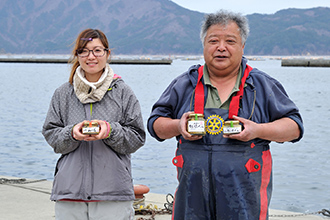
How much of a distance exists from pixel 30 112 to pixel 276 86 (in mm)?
28022

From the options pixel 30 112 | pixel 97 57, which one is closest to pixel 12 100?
pixel 30 112

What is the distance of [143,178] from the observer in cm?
1273

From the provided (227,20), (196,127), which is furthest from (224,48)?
(196,127)

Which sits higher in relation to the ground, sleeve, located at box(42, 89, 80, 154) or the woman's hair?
the woman's hair

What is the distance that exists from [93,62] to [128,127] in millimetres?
528

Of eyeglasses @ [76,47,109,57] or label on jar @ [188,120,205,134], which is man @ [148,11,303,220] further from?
eyeglasses @ [76,47,109,57]

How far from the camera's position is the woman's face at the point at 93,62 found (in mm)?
3695

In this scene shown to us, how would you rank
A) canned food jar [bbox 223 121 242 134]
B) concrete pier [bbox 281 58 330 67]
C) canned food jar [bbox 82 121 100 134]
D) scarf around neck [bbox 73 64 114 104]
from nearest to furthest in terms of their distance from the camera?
canned food jar [bbox 223 121 242 134]
canned food jar [bbox 82 121 100 134]
scarf around neck [bbox 73 64 114 104]
concrete pier [bbox 281 58 330 67]

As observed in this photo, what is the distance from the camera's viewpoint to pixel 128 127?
12.0ft

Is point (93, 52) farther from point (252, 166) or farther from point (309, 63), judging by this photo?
point (309, 63)

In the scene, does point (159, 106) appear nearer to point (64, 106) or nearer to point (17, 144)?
point (64, 106)

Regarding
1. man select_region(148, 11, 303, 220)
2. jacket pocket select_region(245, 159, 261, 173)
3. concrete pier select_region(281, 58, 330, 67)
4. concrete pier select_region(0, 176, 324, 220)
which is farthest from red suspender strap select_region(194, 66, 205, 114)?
concrete pier select_region(281, 58, 330, 67)

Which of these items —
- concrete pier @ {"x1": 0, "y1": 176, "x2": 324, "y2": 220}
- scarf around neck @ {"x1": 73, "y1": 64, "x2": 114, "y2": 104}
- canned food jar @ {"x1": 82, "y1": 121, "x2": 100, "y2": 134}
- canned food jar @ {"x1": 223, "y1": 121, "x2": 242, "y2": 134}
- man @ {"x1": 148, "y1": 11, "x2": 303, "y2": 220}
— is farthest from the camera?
concrete pier @ {"x1": 0, "y1": 176, "x2": 324, "y2": 220}

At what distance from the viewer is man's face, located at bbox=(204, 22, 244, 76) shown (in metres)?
2.99
